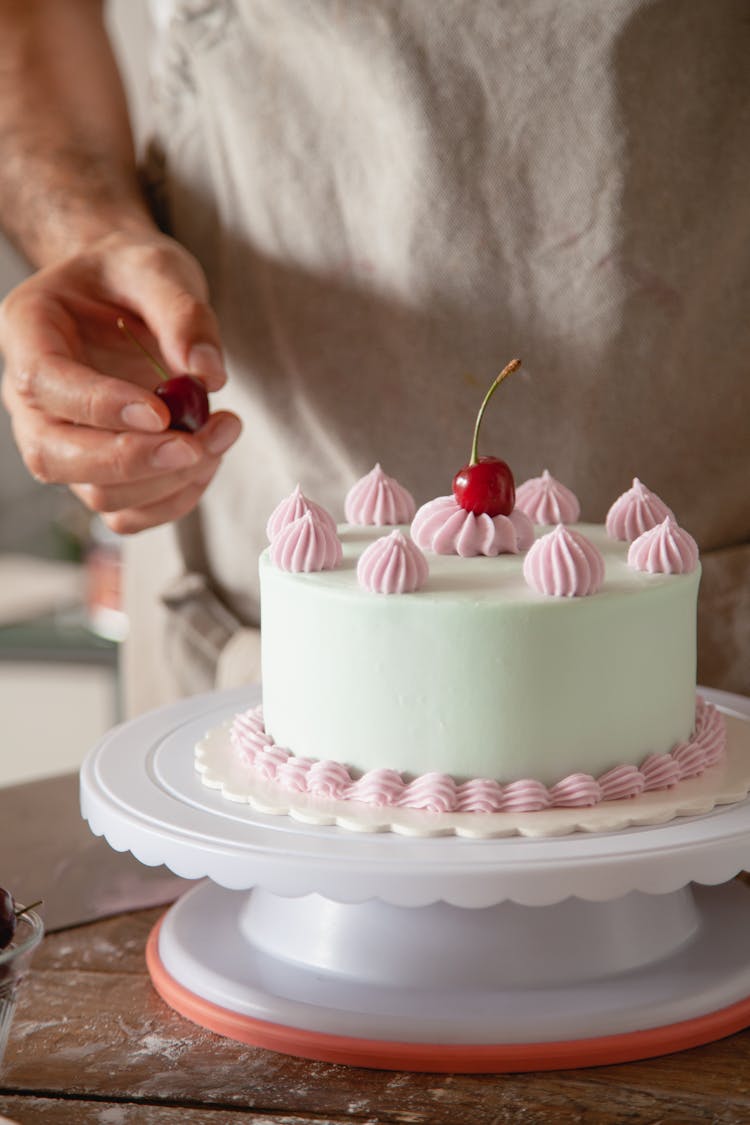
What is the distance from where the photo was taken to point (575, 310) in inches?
63.5

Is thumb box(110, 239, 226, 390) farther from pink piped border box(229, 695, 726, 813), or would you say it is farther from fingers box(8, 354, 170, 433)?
pink piped border box(229, 695, 726, 813)

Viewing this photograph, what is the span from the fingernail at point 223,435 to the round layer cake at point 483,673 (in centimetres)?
36

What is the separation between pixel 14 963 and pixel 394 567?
42cm

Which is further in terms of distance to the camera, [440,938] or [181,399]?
[181,399]

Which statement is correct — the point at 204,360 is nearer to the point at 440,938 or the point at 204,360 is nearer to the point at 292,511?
the point at 292,511

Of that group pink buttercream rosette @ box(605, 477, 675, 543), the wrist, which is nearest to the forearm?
the wrist

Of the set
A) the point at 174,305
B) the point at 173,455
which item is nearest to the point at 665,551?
the point at 173,455

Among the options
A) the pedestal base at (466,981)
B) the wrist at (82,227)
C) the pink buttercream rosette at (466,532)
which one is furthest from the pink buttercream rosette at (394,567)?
the wrist at (82,227)

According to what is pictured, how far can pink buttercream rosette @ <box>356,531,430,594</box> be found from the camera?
1.13 meters

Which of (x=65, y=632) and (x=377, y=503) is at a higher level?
(x=377, y=503)

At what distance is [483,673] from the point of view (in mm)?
1124

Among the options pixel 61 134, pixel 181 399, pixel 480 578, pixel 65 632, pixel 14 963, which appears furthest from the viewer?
pixel 65 632

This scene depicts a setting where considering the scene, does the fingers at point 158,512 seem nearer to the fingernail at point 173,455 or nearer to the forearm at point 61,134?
the fingernail at point 173,455

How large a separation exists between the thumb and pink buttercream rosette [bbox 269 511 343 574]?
0.35 m
